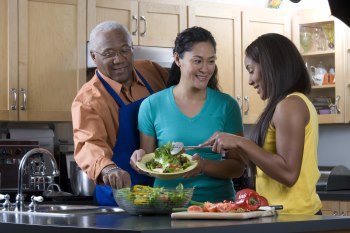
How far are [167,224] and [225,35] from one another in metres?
4.09

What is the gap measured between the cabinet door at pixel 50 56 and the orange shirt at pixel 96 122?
6.86 ft

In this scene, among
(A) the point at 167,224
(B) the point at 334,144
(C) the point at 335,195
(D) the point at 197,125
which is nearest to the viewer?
(A) the point at 167,224

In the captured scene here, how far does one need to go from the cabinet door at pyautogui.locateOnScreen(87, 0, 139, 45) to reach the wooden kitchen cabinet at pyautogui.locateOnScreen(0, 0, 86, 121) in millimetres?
60

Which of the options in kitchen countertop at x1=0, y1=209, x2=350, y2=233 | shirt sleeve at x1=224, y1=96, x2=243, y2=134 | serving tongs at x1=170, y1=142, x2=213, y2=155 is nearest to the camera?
kitchen countertop at x1=0, y1=209, x2=350, y2=233

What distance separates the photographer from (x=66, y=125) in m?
5.93

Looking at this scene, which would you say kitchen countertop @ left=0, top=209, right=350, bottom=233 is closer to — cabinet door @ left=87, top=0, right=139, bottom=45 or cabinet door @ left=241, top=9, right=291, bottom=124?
cabinet door @ left=87, top=0, right=139, bottom=45

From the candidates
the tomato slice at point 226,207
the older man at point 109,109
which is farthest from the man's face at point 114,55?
the tomato slice at point 226,207

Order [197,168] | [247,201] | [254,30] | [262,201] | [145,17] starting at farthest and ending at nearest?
[254,30], [145,17], [197,168], [262,201], [247,201]

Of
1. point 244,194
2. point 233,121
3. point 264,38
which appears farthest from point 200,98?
point 244,194

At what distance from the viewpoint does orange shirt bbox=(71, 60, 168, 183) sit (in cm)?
313

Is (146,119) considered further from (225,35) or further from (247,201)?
(225,35)

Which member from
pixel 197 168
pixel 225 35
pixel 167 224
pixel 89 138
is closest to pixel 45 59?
pixel 225 35

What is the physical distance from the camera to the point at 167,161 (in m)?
2.78

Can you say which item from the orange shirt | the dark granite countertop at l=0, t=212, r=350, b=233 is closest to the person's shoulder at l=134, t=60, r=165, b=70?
the orange shirt
